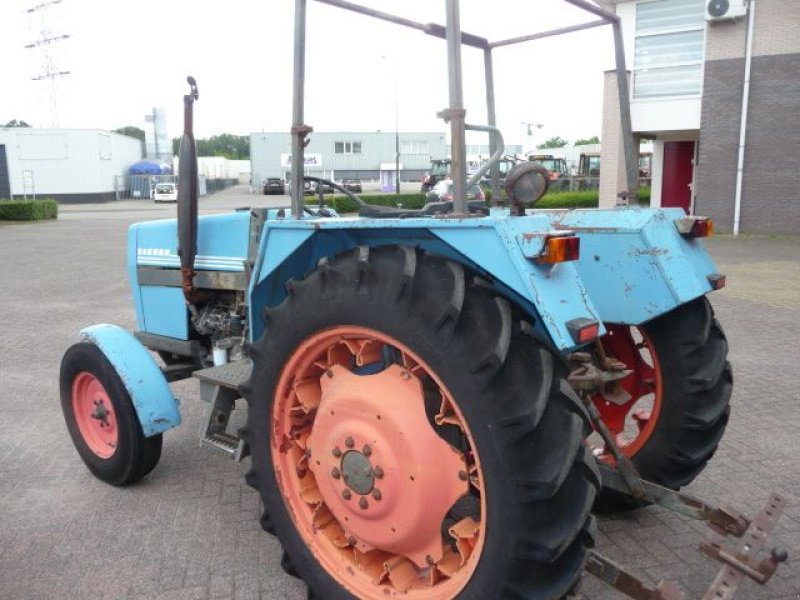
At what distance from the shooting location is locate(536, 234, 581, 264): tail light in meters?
1.96

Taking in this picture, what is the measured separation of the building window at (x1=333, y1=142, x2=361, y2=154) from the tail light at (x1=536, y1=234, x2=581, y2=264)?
49744 mm

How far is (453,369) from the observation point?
192cm

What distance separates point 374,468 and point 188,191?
1.98 metres

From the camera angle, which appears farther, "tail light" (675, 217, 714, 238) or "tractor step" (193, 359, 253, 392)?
"tractor step" (193, 359, 253, 392)

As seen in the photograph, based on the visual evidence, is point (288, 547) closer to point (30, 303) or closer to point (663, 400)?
point (663, 400)

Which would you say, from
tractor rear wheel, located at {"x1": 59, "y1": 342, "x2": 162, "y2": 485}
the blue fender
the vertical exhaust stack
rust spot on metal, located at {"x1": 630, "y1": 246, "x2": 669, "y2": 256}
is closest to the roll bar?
rust spot on metal, located at {"x1": 630, "y1": 246, "x2": 669, "y2": 256}

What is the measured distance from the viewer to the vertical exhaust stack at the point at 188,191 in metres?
3.47

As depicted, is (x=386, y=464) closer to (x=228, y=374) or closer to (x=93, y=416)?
(x=228, y=374)

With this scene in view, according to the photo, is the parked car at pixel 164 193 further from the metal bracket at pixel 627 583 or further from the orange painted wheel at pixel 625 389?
the metal bracket at pixel 627 583

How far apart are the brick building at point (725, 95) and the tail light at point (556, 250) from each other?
15.0m

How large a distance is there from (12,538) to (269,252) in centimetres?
193

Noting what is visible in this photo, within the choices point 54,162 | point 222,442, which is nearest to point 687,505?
point 222,442

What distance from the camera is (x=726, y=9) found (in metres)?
16.0

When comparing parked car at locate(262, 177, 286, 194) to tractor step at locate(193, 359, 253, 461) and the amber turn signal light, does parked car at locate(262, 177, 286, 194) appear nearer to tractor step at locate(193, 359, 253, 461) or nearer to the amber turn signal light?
tractor step at locate(193, 359, 253, 461)
